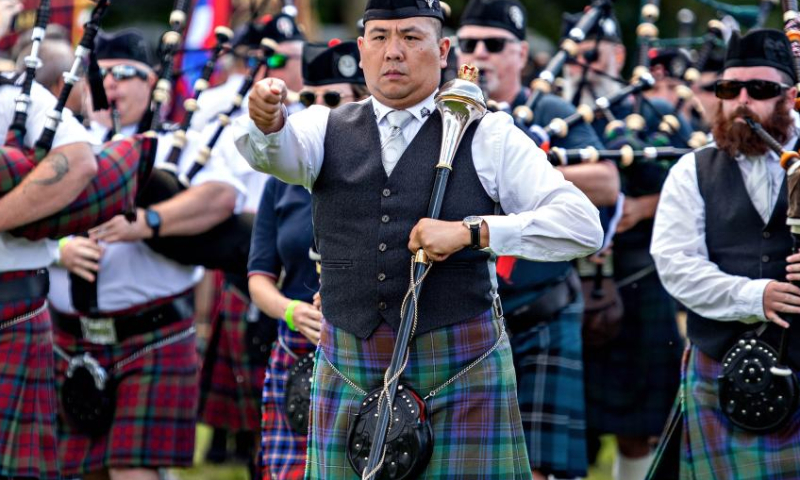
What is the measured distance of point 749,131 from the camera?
15.0ft

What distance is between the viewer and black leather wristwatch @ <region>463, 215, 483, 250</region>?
3430mm

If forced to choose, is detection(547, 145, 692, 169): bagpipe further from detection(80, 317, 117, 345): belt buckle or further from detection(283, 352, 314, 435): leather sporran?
detection(80, 317, 117, 345): belt buckle

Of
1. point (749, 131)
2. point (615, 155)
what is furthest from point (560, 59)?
point (749, 131)

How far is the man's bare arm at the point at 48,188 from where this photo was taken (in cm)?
462

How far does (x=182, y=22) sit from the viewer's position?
19.7ft

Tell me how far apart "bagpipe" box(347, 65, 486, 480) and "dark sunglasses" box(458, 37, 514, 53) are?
2.14 meters

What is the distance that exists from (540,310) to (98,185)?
64.6 inches

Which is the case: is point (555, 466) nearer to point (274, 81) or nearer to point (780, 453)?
point (780, 453)

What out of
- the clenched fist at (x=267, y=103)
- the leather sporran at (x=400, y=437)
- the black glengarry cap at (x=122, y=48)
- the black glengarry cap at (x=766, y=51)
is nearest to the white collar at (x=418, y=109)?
the clenched fist at (x=267, y=103)

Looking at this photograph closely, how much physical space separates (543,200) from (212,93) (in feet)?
14.1

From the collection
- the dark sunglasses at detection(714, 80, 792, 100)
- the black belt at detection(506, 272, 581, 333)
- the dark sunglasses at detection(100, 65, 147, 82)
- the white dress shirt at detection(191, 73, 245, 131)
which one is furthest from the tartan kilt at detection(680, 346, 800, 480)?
the white dress shirt at detection(191, 73, 245, 131)

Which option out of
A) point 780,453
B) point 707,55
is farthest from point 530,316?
point 707,55

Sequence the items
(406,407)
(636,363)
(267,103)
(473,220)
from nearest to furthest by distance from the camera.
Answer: (267,103)
(473,220)
(406,407)
(636,363)

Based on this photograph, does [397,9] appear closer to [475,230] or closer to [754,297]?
[475,230]
